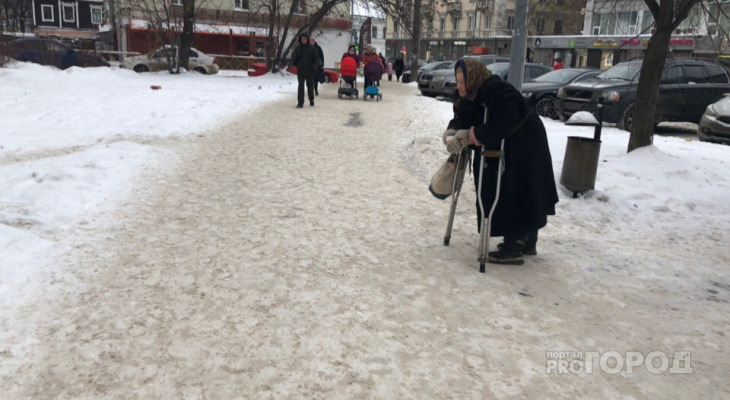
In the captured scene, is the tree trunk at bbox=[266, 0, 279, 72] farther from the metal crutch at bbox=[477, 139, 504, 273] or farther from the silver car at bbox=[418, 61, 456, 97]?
the metal crutch at bbox=[477, 139, 504, 273]

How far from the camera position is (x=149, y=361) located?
296 centimetres

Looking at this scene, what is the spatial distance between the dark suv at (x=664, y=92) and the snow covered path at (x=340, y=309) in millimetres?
7883

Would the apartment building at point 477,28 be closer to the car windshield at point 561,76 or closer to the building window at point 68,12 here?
the building window at point 68,12

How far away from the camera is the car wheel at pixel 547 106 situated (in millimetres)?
14664

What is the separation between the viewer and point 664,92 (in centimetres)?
1301

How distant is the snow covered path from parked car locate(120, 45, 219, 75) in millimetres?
22196

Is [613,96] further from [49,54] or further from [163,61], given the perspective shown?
[49,54]

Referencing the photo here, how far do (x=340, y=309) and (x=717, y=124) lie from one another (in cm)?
1072

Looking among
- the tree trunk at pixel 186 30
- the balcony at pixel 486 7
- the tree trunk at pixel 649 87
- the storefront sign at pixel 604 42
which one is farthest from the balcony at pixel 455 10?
the tree trunk at pixel 649 87

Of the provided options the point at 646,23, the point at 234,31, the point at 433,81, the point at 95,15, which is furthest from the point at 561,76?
the point at 95,15

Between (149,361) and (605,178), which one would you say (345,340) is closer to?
(149,361)

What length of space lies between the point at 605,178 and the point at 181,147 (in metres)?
6.27

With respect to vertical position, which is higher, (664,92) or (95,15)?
(95,15)

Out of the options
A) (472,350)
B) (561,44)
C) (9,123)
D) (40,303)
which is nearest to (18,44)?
(9,123)
